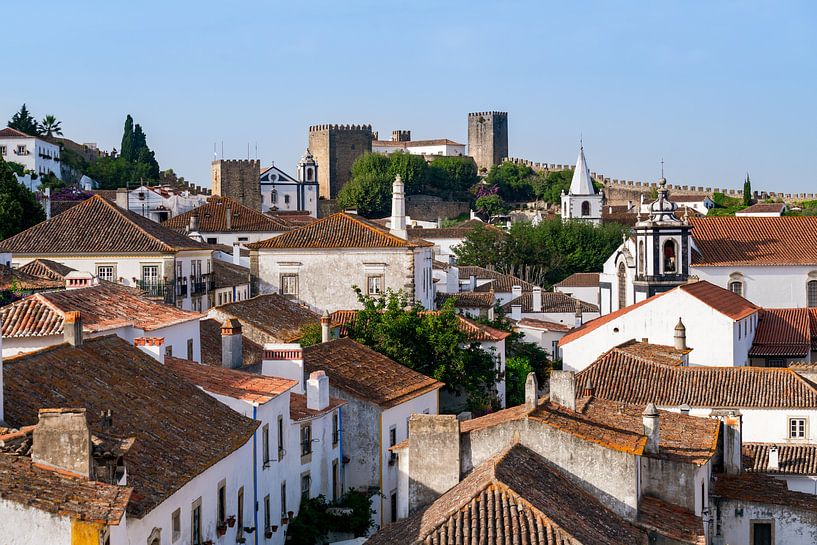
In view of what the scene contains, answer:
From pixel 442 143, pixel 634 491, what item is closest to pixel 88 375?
pixel 634 491

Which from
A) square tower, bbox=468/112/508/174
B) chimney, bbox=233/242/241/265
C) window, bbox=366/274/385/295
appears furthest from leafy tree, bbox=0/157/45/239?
square tower, bbox=468/112/508/174

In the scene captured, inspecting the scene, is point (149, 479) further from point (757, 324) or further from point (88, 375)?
point (757, 324)

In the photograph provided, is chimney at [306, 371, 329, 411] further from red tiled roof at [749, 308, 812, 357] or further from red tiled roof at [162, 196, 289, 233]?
red tiled roof at [162, 196, 289, 233]

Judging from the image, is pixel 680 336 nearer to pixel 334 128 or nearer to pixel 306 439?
pixel 306 439

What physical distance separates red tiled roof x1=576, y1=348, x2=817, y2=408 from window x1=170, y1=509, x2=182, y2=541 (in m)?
20.5

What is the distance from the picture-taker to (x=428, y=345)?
36.6m

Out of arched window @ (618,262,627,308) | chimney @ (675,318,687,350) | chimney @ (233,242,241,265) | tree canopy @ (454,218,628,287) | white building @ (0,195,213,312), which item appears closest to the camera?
white building @ (0,195,213,312)

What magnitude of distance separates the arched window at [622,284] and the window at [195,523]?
169 ft

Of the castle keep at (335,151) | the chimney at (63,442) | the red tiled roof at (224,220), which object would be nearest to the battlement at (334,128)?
the castle keep at (335,151)

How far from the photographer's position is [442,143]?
503ft

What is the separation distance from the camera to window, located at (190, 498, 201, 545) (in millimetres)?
16984

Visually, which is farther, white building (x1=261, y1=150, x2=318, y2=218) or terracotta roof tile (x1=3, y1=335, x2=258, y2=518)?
white building (x1=261, y1=150, x2=318, y2=218)

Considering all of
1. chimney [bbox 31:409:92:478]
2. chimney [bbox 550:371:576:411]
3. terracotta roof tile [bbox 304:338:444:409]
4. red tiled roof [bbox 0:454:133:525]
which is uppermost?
chimney [bbox 31:409:92:478]

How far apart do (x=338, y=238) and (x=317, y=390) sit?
21.8 m
